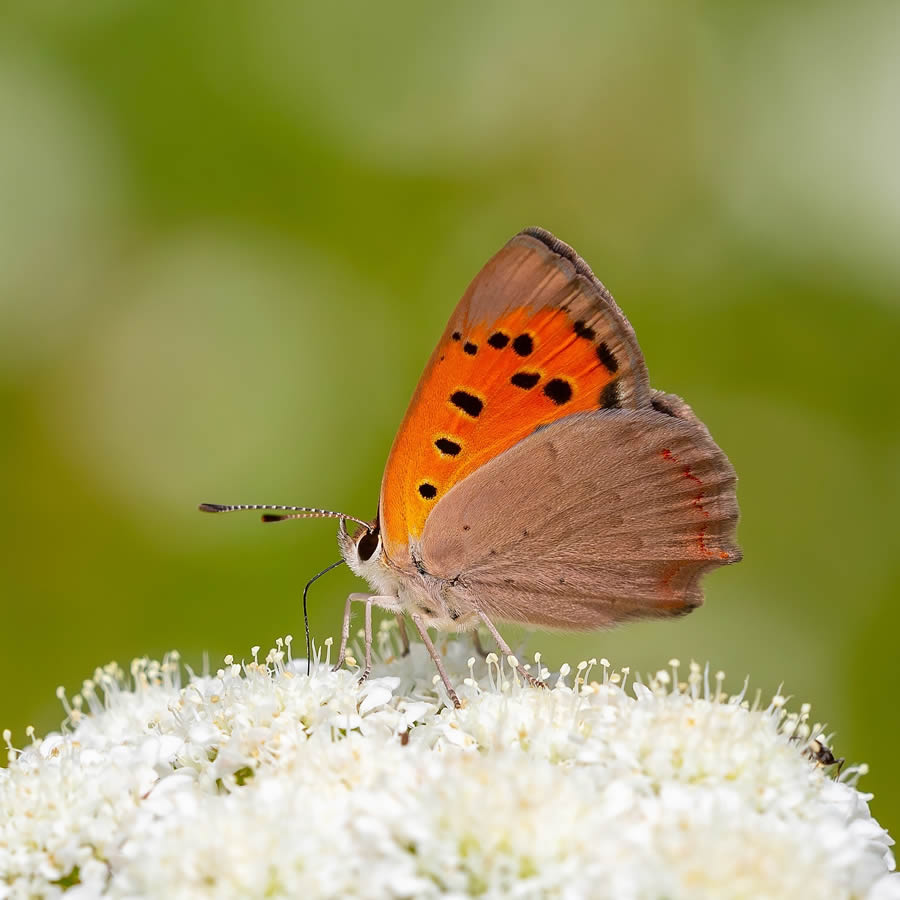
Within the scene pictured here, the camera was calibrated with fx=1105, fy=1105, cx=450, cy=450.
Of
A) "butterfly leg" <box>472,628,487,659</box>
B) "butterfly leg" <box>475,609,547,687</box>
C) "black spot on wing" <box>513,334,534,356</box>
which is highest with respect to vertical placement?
"black spot on wing" <box>513,334,534,356</box>

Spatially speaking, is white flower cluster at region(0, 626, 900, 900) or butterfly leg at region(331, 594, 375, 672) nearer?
white flower cluster at region(0, 626, 900, 900)

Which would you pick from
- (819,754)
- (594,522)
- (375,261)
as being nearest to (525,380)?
(594,522)

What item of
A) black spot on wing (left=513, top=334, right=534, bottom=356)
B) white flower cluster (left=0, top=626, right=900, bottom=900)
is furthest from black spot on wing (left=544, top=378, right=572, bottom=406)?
white flower cluster (left=0, top=626, right=900, bottom=900)

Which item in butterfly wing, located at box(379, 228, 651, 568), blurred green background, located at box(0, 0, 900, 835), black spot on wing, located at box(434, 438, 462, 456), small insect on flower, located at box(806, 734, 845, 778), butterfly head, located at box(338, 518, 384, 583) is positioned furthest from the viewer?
blurred green background, located at box(0, 0, 900, 835)

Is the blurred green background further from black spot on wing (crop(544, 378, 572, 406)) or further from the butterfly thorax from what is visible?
black spot on wing (crop(544, 378, 572, 406))

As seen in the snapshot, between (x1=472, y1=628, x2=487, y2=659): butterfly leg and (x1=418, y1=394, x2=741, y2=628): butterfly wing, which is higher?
(x1=418, y1=394, x2=741, y2=628): butterfly wing

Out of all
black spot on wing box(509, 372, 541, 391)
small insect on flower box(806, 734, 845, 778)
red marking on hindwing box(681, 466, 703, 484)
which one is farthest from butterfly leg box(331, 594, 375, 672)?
small insect on flower box(806, 734, 845, 778)

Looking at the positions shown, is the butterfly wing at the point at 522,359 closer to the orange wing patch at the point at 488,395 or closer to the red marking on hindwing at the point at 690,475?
the orange wing patch at the point at 488,395

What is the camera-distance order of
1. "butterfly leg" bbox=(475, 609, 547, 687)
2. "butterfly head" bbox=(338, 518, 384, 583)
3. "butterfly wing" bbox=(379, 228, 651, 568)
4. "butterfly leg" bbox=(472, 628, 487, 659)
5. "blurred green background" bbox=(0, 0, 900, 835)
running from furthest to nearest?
"blurred green background" bbox=(0, 0, 900, 835) → "butterfly leg" bbox=(472, 628, 487, 659) → "butterfly head" bbox=(338, 518, 384, 583) → "butterfly wing" bbox=(379, 228, 651, 568) → "butterfly leg" bbox=(475, 609, 547, 687)

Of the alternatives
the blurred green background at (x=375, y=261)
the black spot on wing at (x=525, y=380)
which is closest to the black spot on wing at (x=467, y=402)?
the black spot on wing at (x=525, y=380)
